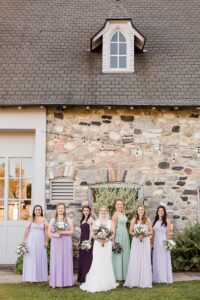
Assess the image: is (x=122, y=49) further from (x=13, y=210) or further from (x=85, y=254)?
(x=85, y=254)

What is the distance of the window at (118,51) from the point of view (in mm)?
12992

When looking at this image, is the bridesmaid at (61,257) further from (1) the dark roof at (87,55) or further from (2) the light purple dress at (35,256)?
(1) the dark roof at (87,55)

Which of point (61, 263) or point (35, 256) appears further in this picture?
point (35, 256)

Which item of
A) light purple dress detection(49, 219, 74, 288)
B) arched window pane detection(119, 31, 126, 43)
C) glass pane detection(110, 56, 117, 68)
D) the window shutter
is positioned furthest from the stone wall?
light purple dress detection(49, 219, 74, 288)

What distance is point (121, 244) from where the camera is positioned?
10016 mm

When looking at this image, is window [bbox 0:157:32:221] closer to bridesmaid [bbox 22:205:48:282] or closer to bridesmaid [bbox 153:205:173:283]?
bridesmaid [bbox 22:205:48:282]

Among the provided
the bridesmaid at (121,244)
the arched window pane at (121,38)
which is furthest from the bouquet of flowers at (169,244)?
the arched window pane at (121,38)

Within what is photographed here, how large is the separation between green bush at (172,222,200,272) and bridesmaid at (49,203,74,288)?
10.3ft

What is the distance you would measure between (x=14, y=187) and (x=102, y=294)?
4.92m

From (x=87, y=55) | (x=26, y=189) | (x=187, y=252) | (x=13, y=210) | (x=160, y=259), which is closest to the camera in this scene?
(x=160, y=259)

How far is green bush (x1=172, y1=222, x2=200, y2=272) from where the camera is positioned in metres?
11.2

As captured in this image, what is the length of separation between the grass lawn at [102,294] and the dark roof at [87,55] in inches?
186

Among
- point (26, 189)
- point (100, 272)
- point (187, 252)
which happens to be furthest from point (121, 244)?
point (26, 189)

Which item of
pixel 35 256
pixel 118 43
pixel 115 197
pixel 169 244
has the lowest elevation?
pixel 35 256
